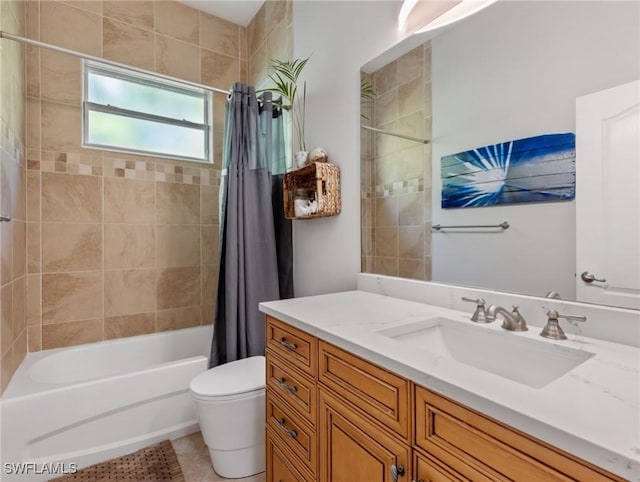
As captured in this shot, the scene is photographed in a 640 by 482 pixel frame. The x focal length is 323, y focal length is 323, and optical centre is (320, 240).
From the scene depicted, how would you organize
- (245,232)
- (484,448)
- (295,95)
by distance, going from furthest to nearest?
(295,95), (245,232), (484,448)

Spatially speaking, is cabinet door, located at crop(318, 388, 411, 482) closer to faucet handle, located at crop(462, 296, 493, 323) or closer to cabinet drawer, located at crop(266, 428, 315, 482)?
cabinet drawer, located at crop(266, 428, 315, 482)

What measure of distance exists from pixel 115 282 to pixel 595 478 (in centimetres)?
264

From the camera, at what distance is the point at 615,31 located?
845 mm

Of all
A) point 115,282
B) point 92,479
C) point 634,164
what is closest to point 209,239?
point 115,282

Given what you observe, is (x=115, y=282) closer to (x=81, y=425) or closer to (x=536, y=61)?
(x=81, y=425)

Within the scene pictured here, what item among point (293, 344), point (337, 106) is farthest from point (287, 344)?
point (337, 106)

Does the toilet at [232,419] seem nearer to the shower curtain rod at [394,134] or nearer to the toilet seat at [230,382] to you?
the toilet seat at [230,382]

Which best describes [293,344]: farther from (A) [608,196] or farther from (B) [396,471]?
(A) [608,196]

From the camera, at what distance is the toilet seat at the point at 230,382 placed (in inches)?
57.8

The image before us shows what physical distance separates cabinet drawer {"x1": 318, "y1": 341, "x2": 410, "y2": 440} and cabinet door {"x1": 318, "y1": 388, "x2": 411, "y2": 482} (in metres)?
0.03

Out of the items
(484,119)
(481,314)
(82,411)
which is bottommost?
(82,411)

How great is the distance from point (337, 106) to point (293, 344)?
4.31ft

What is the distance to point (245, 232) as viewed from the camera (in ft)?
6.48

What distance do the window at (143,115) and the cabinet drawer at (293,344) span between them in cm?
186
